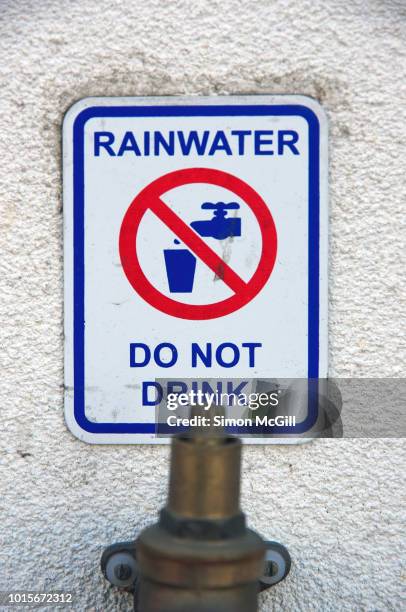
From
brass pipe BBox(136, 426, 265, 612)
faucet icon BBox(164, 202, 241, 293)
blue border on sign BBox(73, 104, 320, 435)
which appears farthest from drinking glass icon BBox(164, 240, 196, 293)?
brass pipe BBox(136, 426, 265, 612)

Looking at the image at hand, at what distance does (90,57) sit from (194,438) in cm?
52

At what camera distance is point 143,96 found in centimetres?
89

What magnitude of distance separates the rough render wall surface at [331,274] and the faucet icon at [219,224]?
0.42ft

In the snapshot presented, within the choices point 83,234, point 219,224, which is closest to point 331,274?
point 219,224

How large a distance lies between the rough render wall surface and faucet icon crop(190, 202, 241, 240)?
0.13 m

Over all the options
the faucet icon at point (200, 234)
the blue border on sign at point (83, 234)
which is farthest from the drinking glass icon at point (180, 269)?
the blue border on sign at point (83, 234)

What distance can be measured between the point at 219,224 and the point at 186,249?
5 cm

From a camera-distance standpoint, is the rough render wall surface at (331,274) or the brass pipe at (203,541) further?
the rough render wall surface at (331,274)

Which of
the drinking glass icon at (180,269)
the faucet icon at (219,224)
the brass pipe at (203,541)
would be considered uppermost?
the faucet icon at (219,224)

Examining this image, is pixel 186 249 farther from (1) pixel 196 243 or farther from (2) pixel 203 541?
(2) pixel 203 541

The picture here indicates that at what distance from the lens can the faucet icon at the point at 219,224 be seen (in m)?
0.88

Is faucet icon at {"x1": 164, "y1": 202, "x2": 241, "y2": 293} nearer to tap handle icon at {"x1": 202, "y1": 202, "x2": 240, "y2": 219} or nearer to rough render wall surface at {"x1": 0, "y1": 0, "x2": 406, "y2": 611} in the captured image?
tap handle icon at {"x1": 202, "y1": 202, "x2": 240, "y2": 219}

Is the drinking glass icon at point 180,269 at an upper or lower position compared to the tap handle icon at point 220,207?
lower

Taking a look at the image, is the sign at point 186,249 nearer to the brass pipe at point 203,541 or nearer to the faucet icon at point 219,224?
the faucet icon at point 219,224
